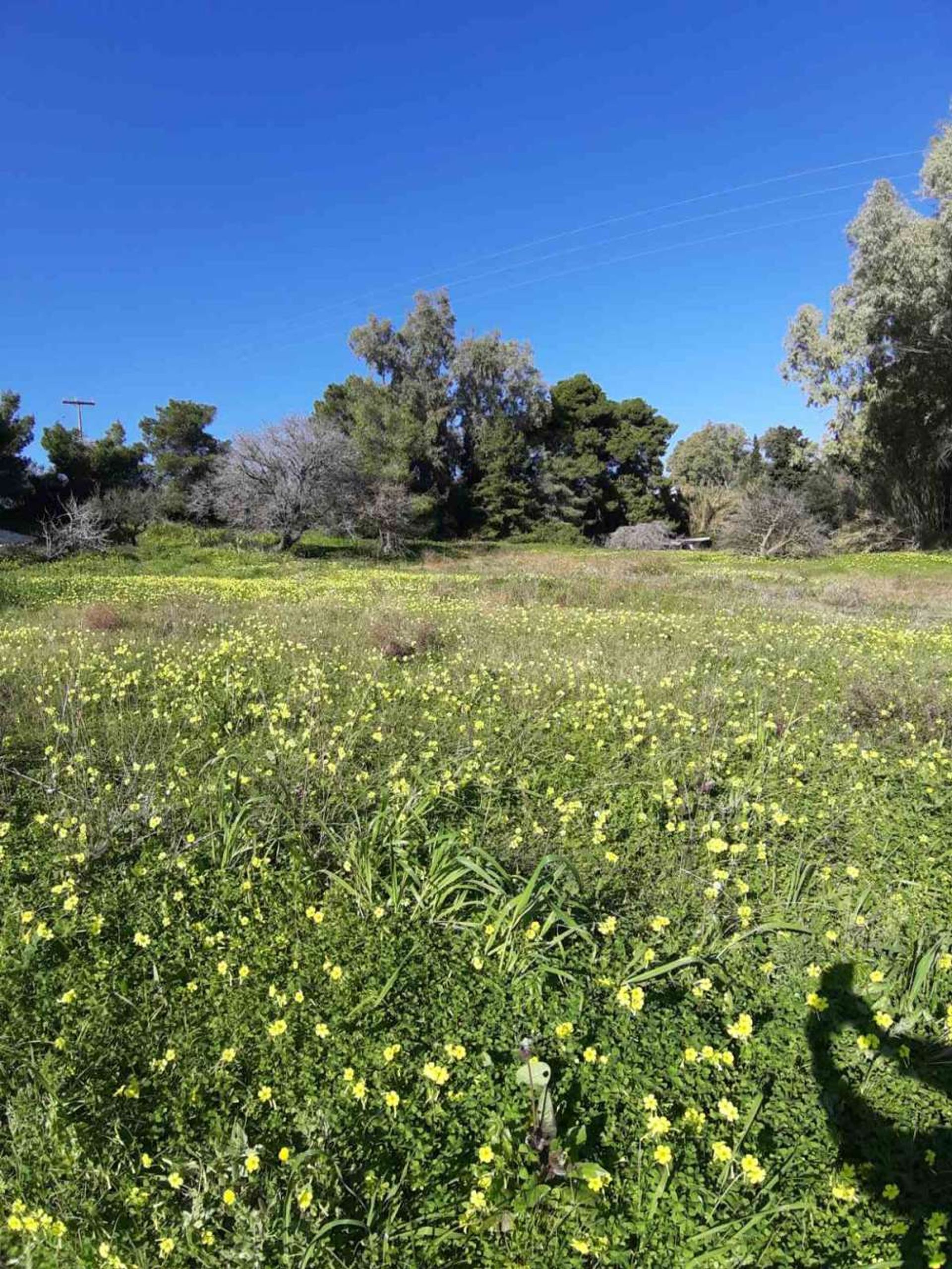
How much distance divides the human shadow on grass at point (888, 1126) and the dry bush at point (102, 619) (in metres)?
8.95

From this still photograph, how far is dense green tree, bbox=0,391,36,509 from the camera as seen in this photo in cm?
2891

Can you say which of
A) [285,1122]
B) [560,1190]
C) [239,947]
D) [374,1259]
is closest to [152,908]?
[239,947]

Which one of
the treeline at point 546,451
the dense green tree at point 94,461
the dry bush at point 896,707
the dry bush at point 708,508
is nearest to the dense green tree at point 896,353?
the treeline at point 546,451

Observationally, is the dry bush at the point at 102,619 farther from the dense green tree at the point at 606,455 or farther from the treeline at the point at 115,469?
the dense green tree at the point at 606,455

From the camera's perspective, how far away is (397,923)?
2.94 meters

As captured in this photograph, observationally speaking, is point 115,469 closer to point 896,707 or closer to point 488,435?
point 488,435

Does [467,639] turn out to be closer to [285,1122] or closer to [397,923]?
[397,923]

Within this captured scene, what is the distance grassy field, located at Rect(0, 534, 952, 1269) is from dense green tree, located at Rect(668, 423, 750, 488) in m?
56.2

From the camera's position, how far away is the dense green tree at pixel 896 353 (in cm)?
2012

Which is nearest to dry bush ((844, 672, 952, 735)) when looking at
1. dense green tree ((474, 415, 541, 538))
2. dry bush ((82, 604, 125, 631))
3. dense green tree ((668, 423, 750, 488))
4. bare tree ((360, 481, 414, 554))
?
dry bush ((82, 604, 125, 631))

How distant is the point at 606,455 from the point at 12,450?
32.3m

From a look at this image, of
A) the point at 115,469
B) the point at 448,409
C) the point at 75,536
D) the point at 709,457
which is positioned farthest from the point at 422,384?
the point at 709,457

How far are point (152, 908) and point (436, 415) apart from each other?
128 feet

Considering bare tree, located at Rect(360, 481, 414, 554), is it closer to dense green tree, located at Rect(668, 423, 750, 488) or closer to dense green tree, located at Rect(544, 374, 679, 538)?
dense green tree, located at Rect(544, 374, 679, 538)
